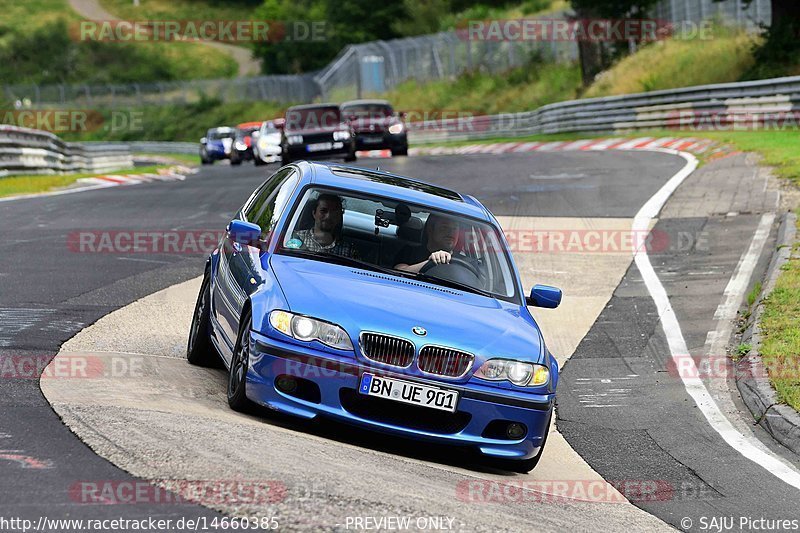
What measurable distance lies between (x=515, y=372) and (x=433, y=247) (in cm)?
142

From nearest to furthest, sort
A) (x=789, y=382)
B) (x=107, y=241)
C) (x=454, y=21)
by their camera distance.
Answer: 1. (x=789, y=382)
2. (x=107, y=241)
3. (x=454, y=21)

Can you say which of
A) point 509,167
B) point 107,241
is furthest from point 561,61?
point 107,241

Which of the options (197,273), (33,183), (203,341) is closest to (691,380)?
(203,341)

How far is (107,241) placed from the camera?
50.6ft

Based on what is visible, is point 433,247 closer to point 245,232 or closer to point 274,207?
point 274,207

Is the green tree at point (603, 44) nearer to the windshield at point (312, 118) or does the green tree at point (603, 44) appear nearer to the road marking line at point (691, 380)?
the windshield at point (312, 118)

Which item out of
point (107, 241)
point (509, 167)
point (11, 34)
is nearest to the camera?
point (107, 241)

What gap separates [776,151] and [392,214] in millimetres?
15093

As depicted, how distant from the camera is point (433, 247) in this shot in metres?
8.25

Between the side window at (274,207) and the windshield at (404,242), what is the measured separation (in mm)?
167

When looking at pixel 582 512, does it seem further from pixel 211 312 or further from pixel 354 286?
pixel 211 312

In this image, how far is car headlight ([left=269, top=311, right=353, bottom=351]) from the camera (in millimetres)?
6820

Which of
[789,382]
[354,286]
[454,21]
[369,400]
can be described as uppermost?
[454,21]

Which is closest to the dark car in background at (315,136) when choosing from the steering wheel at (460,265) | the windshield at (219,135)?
the windshield at (219,135)
